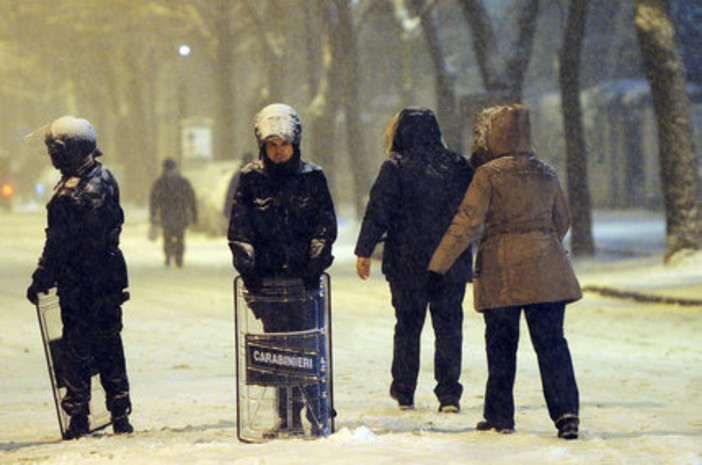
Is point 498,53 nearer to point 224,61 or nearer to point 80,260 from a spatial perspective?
point 80,260

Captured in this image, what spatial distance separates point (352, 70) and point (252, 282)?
74.1 ft

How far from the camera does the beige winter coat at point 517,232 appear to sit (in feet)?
25.2

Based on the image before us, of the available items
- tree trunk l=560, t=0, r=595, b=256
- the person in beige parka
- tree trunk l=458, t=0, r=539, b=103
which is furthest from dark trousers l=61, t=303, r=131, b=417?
tree trunk l=560, t=0, r=595, b=256

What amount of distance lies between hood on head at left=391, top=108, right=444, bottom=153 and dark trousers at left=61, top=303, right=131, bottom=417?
6.59ft

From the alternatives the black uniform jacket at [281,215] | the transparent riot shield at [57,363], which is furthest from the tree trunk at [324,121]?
the black uniform jacket at [281,215]

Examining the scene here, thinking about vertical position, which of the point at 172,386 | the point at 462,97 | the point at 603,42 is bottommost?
the point at 172,386

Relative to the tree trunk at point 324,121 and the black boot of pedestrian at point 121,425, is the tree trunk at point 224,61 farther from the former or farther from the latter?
the black boot of pedestrian at point 121,425

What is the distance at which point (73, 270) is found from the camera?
26.6 feet

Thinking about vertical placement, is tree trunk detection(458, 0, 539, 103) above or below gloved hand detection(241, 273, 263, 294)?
above

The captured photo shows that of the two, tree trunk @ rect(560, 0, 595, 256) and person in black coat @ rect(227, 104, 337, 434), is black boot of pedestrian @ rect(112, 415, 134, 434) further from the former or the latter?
tree trunk @ rect(560, 0, 595, 256)

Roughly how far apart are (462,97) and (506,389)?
15.9m

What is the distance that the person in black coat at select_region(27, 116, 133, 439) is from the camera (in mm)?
8062

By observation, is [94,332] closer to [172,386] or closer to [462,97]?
[172,386]

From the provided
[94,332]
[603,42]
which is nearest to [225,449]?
[94,332]
